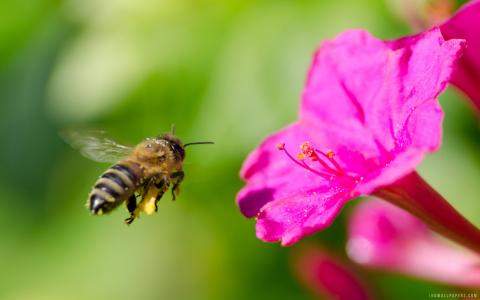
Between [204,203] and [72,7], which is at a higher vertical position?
[72,7]

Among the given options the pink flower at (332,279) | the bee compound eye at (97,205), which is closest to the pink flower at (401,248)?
the pink flower at (332,279)

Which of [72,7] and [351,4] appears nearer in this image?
[351,4]

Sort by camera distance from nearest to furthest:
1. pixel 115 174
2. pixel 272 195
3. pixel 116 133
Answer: pixel 272 195 < pixel 115 174 < pixel 116 133

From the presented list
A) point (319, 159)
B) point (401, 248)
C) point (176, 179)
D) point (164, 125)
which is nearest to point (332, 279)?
point (401, 248)

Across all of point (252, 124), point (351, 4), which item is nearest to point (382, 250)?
point (252, 124)

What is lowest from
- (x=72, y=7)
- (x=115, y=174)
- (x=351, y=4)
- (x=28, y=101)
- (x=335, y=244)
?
(x=335, y=244)

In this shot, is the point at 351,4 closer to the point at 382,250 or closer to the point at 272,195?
the point at 382,250

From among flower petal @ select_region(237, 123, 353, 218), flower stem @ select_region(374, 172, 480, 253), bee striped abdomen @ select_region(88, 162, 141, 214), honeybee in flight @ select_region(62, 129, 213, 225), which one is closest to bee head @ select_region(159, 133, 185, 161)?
honeybee in flight @ select_region(62, 129, 213, 225)
